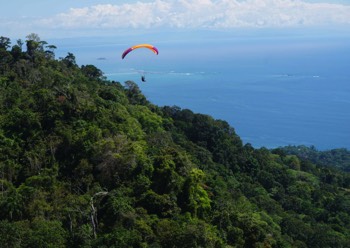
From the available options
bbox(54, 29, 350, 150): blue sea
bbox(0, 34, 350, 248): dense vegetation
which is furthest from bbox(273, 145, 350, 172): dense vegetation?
bbox(0, 34, 350, 248): dense vegetation

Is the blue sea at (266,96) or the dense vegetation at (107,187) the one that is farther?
the blue sea at (266,96)

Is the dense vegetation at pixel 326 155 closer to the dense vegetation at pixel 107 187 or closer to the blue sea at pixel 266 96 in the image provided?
the blue sea at pixel 266 96

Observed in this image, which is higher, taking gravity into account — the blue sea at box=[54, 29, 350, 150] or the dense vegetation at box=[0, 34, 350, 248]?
the blue sea at box=[54, 29, 350, 150]

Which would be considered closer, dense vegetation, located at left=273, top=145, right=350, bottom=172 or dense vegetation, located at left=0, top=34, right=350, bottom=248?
dense vegetation, located at left=0, top=34, right=350, bottom=248

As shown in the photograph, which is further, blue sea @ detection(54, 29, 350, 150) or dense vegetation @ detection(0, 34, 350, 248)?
blue sea @ detection(54, 29, 350, 150)

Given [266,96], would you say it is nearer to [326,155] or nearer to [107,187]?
[326,155]

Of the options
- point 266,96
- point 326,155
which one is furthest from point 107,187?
point 266,96

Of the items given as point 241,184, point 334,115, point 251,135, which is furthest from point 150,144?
point 334,115

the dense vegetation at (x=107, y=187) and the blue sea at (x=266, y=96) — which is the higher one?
the blue sea at (x=266, y=96)

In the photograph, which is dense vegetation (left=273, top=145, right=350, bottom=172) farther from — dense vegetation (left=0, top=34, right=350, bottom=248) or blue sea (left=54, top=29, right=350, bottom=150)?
dense vegetation (left=0, top=34, right=350, bottom=248)

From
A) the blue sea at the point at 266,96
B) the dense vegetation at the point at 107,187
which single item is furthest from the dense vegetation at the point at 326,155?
the dense vegetation at the point at 107,187

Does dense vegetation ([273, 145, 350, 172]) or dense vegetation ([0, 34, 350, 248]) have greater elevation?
dense vegetation ([273, 145, 350, 172])
